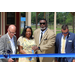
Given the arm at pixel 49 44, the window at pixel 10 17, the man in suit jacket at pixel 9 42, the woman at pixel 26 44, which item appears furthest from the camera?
the window at pixel 10 17

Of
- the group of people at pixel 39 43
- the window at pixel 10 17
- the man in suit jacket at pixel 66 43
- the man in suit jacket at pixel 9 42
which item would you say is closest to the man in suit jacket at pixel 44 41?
the group of people at pixel 39 43

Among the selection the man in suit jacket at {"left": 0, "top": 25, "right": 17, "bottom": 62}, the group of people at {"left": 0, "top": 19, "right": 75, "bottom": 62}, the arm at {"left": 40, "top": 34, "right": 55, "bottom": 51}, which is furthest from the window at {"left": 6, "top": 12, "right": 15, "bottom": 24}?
the man in suit jacket at {"left": 0, "top": 25, "right": 17, "bottom": 62}

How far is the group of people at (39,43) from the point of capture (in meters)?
3.33

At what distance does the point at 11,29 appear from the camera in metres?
3.26

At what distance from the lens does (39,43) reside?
3.83 meters

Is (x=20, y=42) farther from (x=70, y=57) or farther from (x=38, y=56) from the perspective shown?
(x=70, y=57)

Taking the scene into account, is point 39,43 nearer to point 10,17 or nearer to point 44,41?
point 44,41

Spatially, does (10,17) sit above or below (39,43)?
above

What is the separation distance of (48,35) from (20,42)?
2.37 ft

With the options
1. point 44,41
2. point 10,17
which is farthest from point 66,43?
point 10,17

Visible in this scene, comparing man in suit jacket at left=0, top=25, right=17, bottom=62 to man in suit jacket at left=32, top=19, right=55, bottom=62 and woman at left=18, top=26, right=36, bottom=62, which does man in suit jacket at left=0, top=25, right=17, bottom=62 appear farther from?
man in suit jacket at left=32, top=19, right=55, bottom=62

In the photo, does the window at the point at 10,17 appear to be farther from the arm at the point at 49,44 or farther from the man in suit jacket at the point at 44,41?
the arm at the point at 49,44

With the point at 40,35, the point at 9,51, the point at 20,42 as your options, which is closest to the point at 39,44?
the point at 40,35

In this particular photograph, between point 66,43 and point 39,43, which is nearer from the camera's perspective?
point 66,43
